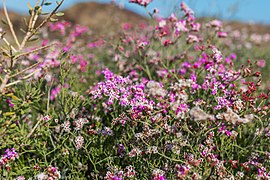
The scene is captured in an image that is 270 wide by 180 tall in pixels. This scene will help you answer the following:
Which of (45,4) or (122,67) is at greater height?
(45,4)

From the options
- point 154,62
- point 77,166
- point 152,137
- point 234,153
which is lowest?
point 77,166

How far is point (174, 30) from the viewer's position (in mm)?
4051

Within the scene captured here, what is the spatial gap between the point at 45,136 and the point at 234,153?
1.71 meters

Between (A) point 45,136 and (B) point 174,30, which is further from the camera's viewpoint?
(B) point 174,30

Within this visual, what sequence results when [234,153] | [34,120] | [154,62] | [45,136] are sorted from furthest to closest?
1. [154,62]
2. [34,120]
3. [45,136]
4. [234,153]

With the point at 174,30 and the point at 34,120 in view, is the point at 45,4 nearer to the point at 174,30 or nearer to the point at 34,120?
the point at 34,120

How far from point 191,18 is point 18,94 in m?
2.12

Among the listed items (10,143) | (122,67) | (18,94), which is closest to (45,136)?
(10,143)

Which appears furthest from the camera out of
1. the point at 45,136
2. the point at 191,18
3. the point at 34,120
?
the point at 191,18

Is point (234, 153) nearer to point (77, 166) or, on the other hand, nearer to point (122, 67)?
point (77, 166)

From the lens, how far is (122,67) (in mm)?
4246

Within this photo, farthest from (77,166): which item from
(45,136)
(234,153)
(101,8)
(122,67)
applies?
(101,8)

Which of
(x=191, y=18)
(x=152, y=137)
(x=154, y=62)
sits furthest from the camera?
(x=154, y=62)

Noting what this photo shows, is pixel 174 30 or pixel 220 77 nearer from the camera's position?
pixel 220 77
